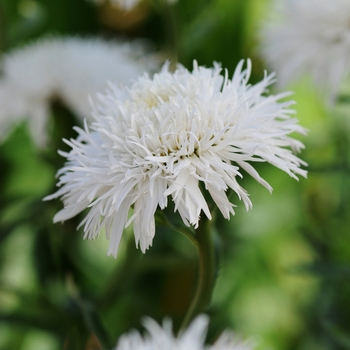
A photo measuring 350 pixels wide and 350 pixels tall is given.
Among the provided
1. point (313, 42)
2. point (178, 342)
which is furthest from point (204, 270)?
point (313, 42)

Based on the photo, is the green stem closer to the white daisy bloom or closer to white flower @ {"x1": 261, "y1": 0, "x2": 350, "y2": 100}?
the white daisy bloom

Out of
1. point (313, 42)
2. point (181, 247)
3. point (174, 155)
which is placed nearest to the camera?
point (174, 155)

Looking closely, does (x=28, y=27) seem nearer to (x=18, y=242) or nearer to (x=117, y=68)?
(x=117, y=68)

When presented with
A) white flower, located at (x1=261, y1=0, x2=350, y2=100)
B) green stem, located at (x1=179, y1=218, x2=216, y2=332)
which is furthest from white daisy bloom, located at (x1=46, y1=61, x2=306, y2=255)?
white flower, located at (x1=261, y1=0, x2=350, y2=100)

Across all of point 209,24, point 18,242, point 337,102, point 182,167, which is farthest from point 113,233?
point 18,242

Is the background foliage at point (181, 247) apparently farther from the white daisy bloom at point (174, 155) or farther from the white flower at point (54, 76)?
the white daisy bloom at point (174, 155)

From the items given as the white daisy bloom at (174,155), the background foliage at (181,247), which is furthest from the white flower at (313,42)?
the white daisy bloom at (174,155)

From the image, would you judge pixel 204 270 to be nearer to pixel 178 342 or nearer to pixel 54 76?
pixel 178 342
